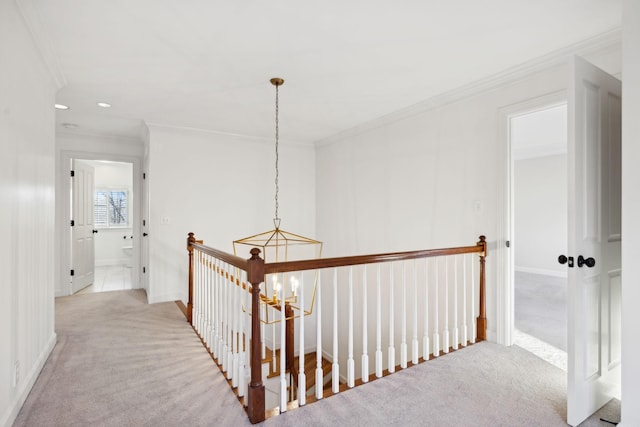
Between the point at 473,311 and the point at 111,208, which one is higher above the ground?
the point at 111,208

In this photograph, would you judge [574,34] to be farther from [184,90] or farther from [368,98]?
[184,90]

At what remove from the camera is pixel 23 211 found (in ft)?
6.74

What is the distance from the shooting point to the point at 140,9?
2010 mm

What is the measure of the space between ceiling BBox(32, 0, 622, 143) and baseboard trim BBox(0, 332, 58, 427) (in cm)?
228

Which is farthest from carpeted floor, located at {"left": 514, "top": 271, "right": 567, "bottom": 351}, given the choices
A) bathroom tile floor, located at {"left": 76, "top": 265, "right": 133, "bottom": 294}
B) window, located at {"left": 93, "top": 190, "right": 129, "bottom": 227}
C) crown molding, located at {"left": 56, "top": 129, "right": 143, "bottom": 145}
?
window, located at {"left": 93, "top": 190, "right": 129, "bottom": 227}

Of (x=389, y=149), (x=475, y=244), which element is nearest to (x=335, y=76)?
(x=389, y=149)

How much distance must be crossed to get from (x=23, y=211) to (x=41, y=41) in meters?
1.20

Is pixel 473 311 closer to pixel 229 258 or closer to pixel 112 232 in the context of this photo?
pixel 229 258

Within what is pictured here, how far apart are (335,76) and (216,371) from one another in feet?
8.53

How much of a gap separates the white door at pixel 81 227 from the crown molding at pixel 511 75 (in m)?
4.49

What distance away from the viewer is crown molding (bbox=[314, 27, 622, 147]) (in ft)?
7.61

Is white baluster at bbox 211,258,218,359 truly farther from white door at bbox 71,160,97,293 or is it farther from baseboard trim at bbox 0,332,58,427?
white door at bbox 71,160,97,293

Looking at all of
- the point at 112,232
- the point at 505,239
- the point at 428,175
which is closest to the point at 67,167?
the point at 112,232

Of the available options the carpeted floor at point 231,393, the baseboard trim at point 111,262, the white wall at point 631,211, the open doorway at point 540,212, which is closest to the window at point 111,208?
the baseboard trim at point 111,262
